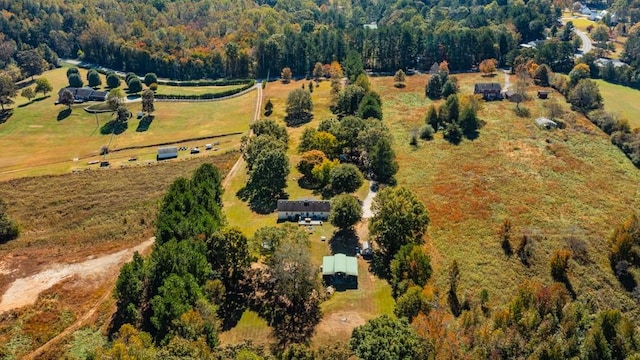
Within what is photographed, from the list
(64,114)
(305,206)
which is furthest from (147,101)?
(305,206)

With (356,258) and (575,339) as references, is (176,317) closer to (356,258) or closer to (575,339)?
(356,258)

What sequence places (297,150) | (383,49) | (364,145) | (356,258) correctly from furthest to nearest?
(383,49) < (297,150) < (364,145) < (356,258)

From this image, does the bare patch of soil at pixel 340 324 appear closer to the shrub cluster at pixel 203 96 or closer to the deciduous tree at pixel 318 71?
the shrub cluster at pixel 203 96

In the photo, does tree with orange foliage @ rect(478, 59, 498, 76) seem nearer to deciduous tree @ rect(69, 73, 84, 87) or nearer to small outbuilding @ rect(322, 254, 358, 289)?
small outbuilding @ rect(322, 254, 358, 289)

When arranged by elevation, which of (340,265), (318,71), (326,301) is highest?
(318,71)

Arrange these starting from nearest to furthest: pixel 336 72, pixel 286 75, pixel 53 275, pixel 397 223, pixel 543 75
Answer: pixel 397 223 < pixel 53 275 < pixel 543 75 < pixel 336 72 < pixel 286 75

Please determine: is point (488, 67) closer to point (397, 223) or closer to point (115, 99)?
point (397, 223)

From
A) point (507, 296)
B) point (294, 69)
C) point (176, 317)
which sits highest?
point (294, 69)

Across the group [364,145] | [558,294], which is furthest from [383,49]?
[558,294]
